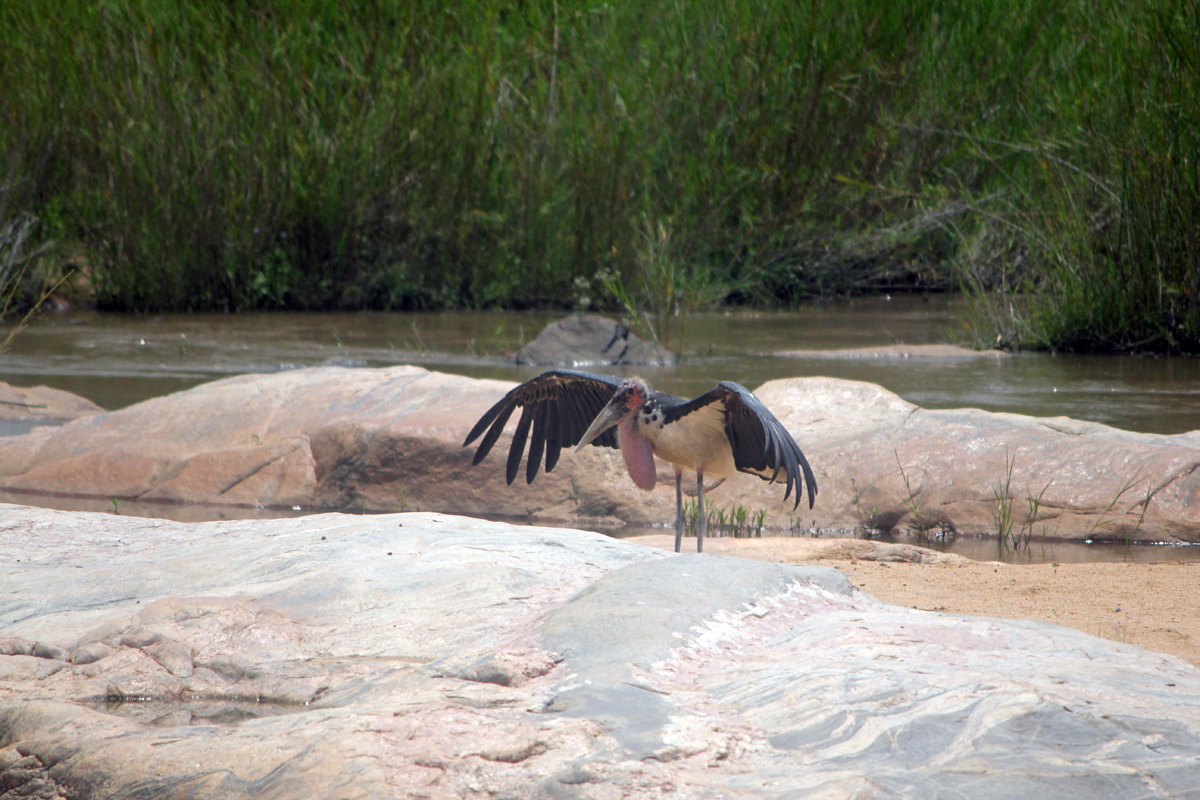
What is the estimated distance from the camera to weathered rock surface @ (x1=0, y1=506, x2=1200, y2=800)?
2033mm

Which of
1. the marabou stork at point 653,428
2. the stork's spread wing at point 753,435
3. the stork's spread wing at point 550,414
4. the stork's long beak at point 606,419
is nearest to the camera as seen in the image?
the stork's spread wing at point 753,435

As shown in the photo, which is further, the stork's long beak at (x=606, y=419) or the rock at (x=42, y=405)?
the rock at (x=42, y=405)

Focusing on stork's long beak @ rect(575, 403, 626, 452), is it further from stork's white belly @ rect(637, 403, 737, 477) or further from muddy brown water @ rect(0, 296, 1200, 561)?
muddy brown water @ rect(0, 296, 1200, 561)

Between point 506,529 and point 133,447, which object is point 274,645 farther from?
point 133,447

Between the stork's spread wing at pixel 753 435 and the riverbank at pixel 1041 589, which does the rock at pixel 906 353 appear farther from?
the stork's spread wing at pixel 753 435

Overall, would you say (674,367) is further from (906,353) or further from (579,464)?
(579,464)

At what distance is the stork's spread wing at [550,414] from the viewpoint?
15.0ft

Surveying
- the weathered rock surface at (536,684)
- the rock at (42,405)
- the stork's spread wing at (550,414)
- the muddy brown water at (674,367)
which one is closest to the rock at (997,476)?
the muddy brown water at (674,367)

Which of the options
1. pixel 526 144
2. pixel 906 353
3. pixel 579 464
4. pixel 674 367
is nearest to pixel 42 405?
pixel 579 464

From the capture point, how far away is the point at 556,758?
2039 millimetres

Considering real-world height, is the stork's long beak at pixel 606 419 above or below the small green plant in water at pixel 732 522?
above

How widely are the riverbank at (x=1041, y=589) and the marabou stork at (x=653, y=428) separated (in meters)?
0.39

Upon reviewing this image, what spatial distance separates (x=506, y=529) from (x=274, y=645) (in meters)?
1.05

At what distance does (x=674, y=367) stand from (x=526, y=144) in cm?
452
